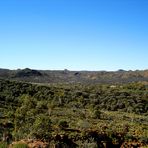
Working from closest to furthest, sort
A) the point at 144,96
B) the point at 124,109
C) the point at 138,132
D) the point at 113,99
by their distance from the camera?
the point at 138,132, the point at 124,109, the point at 113,99, the point at 144,96

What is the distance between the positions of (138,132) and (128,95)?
4498 cm

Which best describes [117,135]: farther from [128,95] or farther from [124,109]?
[128,95]

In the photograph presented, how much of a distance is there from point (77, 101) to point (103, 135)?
39.2 m

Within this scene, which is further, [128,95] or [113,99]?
[128,95]

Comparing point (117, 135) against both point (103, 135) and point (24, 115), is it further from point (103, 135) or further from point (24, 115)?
point (24, 115)

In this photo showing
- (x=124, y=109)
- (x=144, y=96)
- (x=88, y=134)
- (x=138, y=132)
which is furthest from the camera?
(x=144, y=96)

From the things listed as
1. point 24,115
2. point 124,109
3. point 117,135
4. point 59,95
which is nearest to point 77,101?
point 59,95

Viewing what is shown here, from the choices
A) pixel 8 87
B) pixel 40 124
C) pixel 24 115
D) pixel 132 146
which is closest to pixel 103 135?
pixel 132 146

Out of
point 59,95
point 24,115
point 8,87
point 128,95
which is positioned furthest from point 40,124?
point 128,95

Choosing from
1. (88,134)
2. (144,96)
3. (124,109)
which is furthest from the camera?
(144,96)

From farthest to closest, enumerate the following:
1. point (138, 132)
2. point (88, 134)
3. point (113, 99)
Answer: point (113, 99) → point (138, 132) → point (88, 134)

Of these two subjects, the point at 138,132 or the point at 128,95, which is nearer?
the point at 138,132

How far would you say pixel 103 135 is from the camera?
28734 millimetres

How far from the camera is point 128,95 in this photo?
257 feet
